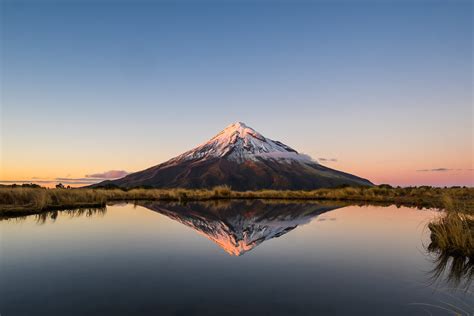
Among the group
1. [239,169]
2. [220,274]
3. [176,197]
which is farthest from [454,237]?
[239,169]

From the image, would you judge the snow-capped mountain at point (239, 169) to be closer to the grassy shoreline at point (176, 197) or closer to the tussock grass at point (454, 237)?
the grassy shoreline at point (176, 197)

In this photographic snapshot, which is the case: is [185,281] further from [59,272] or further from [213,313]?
[59,272]

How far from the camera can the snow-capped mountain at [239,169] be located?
414 feet

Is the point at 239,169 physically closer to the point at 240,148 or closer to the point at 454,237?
the point at 240,148

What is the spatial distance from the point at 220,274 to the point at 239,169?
13129 centimetres

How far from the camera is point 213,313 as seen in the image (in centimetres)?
464

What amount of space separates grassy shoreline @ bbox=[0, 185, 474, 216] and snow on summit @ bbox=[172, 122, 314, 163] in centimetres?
11435

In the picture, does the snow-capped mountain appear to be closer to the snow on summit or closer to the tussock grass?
the snow on summit

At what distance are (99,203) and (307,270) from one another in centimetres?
1860

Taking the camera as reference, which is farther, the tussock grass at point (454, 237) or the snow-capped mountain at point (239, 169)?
the snow-capped mountain at point (239, 169)

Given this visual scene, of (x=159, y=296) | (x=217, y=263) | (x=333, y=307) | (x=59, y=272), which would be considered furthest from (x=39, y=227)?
(x=333, y=307)

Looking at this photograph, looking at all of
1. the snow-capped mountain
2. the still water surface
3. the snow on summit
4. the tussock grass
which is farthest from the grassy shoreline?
the snow on summit

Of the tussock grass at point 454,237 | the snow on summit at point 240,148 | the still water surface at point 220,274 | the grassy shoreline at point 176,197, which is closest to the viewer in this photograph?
the still water surface at point 220,274

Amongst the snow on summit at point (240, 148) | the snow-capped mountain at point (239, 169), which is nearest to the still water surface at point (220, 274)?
the snow-capped mountain at point (239, 169)
